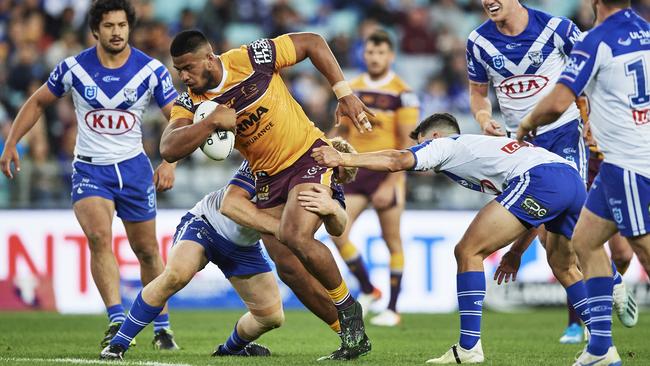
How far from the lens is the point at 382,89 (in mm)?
12828

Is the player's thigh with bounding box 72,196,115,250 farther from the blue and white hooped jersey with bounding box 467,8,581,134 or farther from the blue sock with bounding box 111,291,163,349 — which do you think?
the blue and white hooped jersey with bounding box 467,8,581,134

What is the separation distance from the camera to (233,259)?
8.05 metres

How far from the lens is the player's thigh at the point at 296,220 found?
746 cm

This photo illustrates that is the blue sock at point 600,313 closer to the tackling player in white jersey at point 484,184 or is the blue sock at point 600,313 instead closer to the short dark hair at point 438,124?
the tackling player in white jersey at point 484,184

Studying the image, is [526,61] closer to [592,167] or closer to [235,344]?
[592,167]

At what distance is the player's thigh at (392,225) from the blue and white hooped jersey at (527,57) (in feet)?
11.6

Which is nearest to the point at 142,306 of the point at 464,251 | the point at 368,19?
the point at 464,251

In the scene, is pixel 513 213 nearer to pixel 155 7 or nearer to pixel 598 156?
pixel 598 156

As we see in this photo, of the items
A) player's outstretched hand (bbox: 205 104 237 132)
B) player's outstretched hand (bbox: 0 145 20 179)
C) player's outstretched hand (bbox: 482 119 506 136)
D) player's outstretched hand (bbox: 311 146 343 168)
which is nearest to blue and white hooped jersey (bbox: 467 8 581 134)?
player's outstretched hand (bbox: 482 119 506 136)

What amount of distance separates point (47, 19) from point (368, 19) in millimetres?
6022

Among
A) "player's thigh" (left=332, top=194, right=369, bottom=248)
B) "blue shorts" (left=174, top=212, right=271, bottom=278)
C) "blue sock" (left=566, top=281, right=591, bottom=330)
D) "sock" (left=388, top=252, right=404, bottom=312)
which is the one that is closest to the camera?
"blue shorts" (left=174, top=212, right=271, bottom=278)

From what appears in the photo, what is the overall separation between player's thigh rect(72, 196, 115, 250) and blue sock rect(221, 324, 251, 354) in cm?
162

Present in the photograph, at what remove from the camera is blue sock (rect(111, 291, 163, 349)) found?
25.2 feet

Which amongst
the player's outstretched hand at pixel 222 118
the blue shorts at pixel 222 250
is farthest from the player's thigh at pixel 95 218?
the player's outstretched hand at pixel 222 118
